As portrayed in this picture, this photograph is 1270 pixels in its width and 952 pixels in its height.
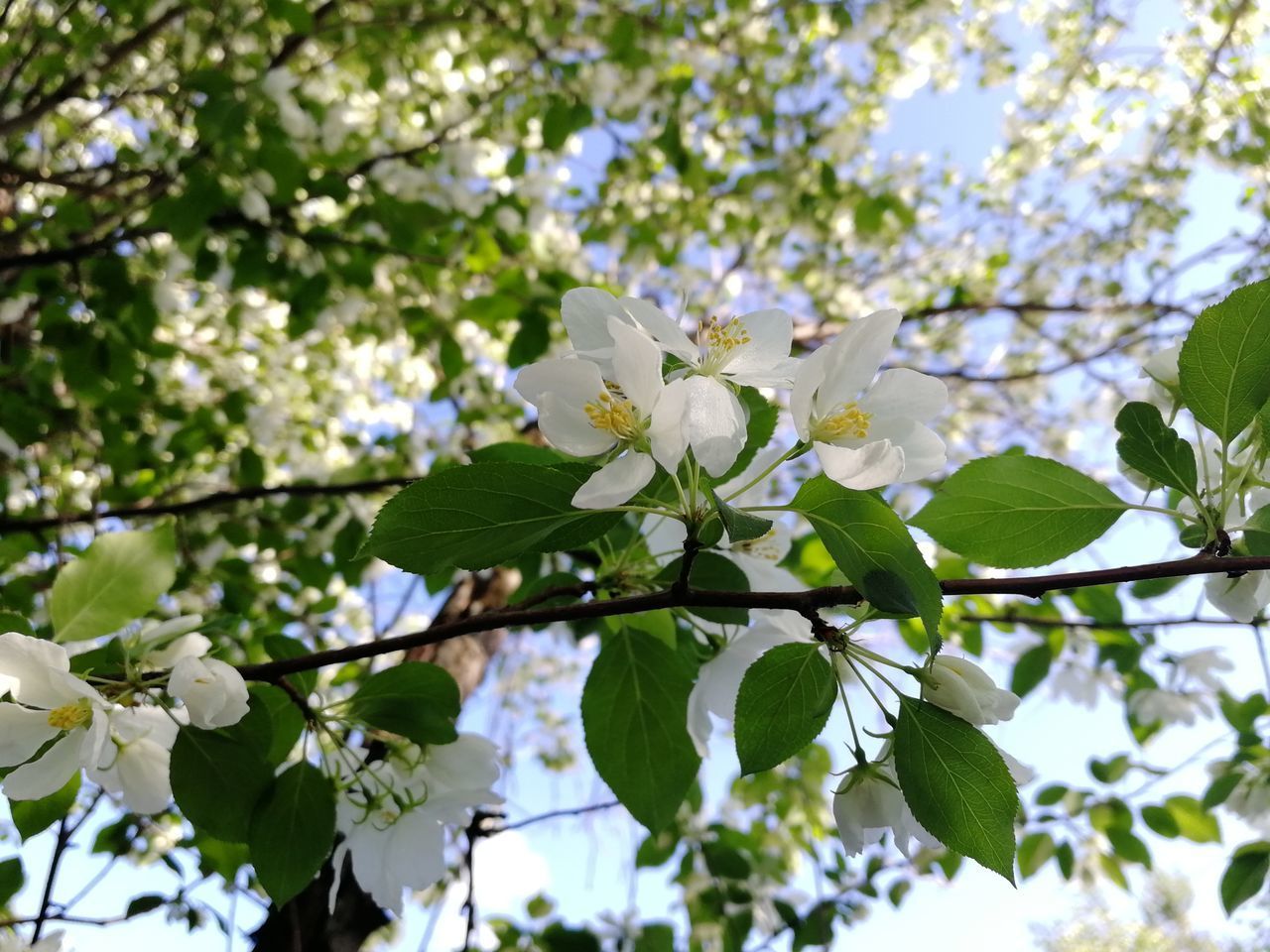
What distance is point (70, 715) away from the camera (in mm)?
845

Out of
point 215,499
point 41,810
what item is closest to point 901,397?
point 41,810

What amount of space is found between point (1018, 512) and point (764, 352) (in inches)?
12.1

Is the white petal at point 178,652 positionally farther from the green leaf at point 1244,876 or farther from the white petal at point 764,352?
the green leaf at point 1244,876

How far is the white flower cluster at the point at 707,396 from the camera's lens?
27.1 inches

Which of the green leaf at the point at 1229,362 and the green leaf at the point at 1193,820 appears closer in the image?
Result: the green leaf at the point at 1229,362

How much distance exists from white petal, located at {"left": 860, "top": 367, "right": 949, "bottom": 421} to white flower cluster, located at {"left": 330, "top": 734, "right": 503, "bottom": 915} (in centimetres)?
64

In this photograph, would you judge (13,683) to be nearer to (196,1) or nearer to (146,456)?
(146,456)

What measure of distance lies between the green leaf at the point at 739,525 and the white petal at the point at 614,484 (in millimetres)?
69

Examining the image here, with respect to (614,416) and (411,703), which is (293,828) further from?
(614,416)

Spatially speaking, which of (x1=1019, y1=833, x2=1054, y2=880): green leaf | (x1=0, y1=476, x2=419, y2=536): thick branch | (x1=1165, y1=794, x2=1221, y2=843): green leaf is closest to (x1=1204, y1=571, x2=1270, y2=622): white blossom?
(x1=0, y1=476, x2=419, y2=536): thick branch

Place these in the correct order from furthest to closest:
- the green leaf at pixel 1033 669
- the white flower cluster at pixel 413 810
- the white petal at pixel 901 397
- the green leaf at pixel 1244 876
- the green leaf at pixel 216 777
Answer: the green leaf at pixel 1033 669
the green leaf at pixel 1244 876
the white flower cluster at pixel 413 810
the green leaf at pixel 216 777
the white petal at pixel 901 397

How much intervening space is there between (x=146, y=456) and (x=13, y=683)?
2.31 m

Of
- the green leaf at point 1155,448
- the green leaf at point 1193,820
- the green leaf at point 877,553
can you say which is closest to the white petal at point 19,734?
the green leaf at point 877,553

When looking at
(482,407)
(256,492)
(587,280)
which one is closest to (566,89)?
(587,280)
